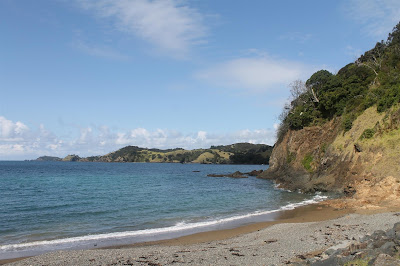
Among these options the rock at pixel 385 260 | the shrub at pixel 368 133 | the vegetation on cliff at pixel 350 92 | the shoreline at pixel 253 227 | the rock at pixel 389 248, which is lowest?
the shoreline at pixel 253 227

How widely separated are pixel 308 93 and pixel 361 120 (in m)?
21.3

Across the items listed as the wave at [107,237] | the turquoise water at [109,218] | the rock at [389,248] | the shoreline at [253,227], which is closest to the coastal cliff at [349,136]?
the shoreline at [253,227]

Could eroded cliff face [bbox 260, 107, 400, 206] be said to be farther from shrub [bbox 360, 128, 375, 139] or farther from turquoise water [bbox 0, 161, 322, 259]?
turquoise water [bbox 0, 161, 322, 259]

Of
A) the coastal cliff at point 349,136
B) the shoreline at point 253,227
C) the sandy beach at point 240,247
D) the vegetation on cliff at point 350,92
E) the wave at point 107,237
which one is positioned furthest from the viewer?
the vegetation on cliff at point 350,92

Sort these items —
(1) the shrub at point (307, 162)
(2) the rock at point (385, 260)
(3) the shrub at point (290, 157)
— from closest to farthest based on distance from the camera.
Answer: (2) the rock at point (385, 260) < (1) the shrub at point (307, 162) < (3) the shrub at point (290, 157)

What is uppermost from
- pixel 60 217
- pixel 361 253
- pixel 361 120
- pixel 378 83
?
pixel 378 83

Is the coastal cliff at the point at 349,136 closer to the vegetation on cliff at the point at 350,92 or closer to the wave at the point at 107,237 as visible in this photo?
the vegetation on cliff at the point at 350,92

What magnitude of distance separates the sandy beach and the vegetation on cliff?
70.1 ft

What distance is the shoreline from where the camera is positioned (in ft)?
53.8

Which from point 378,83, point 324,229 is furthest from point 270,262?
point 378,83

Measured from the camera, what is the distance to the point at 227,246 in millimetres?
14461

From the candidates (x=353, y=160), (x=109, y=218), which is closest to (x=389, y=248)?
(x=109, y=218)

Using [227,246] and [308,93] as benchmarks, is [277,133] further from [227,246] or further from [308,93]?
[227,246]

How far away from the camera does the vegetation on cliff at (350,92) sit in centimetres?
3709
